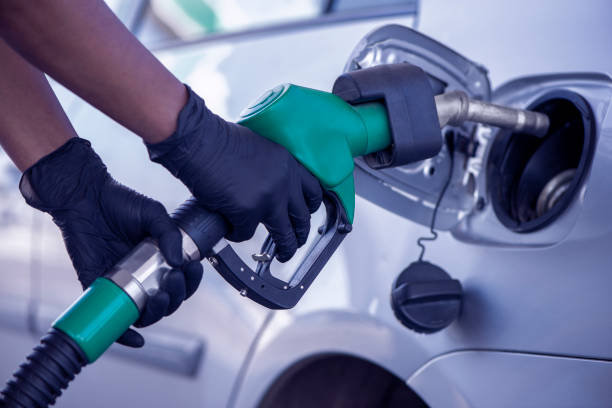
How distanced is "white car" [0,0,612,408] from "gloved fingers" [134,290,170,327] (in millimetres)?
359

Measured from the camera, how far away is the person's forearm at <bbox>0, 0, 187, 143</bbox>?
684 mm

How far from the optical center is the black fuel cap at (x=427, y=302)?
93cm

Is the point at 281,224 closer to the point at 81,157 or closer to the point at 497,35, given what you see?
the point at 81,157

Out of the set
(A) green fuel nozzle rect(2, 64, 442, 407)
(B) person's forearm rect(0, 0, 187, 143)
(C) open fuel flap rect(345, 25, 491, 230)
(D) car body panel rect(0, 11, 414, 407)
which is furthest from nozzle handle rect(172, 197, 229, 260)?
(D) car body panel rect(0, 11, 414, 407)

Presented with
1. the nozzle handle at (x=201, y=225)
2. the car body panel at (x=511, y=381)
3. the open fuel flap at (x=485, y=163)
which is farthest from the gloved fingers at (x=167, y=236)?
the car body panel at (x=511, y=381)

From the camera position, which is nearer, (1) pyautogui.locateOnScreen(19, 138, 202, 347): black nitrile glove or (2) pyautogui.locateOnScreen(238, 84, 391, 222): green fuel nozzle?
(2) pyautogui.locateOnScreen(238, 84, 391, 222): green fuel nozzle

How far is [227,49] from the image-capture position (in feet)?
5.20

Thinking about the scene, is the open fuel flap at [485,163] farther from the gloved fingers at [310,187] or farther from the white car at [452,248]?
the gloved fingers at [310,187]

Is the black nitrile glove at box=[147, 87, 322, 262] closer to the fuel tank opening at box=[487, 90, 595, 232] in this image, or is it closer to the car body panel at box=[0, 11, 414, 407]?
the fuel tank opening at box=[487, 90, 595, 232]

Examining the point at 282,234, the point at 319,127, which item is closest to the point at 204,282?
the point at 282,234

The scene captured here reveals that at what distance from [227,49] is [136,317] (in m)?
0.98

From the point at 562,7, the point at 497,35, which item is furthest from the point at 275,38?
the point at 562,7

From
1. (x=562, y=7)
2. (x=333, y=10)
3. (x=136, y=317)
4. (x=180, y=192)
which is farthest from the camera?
(x=333, y=10)

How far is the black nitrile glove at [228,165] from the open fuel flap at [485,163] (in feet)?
0.61
